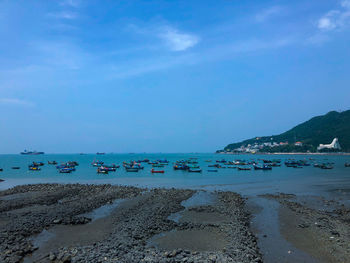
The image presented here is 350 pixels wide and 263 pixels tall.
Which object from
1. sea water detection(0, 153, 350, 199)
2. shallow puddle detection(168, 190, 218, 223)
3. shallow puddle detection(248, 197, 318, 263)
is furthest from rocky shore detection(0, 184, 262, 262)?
sea water detection(0, 153, 350, 199)

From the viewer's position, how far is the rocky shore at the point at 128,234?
11.0 m

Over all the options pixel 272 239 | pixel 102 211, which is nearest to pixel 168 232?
pixel 272 239

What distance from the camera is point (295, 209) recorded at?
20.9 m

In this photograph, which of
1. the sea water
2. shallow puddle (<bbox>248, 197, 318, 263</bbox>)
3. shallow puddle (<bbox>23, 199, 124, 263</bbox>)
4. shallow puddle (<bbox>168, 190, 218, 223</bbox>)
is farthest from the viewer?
the sea water

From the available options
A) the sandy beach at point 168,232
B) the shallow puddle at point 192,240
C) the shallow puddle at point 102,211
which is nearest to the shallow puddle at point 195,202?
the sandy beach at point 168,232

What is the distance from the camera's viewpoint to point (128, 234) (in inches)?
549

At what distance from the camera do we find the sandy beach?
1125 centimetres

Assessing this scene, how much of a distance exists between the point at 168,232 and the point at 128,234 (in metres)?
2.43

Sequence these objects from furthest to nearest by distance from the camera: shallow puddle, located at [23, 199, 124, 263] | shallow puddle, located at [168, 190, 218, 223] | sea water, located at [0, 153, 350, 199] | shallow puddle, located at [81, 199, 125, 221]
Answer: sea water, located at [0, 153, 350, 199] < shallow puddle, located at [168, 190, 218, 223] < shallow puddle, located at [81, 199, 125, 221] < shallow puddle, located at [23, 199, 124, 263]

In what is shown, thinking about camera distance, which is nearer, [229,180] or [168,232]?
[168,232]

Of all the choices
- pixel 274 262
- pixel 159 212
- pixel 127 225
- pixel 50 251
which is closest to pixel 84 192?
pixel 159 212

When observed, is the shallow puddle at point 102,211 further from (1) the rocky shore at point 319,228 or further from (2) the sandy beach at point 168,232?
(1) the rocky shore at point 319,228

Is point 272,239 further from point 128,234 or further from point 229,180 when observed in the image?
point 229,180

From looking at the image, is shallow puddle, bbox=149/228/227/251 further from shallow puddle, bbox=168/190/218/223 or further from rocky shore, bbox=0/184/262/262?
shallow puddle, bbox=168/190/218/223
